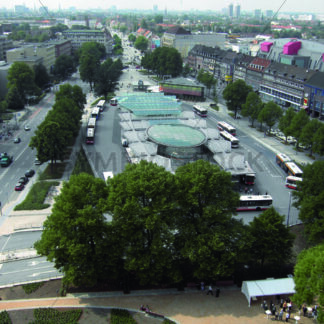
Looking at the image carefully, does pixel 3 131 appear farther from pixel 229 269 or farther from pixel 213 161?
pixel 229 269

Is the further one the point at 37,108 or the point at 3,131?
the point at 37,108

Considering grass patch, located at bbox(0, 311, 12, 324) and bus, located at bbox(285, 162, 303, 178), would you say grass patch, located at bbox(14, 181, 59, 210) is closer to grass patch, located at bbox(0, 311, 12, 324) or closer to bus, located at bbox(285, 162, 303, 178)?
grass patch, located at bbox(0, 311, 12, 324)

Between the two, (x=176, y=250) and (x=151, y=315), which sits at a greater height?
(x=176, y=250)

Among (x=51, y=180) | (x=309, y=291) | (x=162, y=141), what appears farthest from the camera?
(x=162, y=141)

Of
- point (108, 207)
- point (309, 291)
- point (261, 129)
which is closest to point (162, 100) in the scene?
point (261, 129)

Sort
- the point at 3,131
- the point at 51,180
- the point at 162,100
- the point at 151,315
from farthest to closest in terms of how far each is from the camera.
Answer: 1. the point at 162,100
2. the point at 3,131
3. the point at 51,180
4. the point at 151,315

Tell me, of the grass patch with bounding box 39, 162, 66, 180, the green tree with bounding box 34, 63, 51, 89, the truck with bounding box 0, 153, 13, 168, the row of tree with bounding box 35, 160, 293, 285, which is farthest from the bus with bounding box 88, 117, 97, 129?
the row of tree with bounding box 35, 160, 293, 285

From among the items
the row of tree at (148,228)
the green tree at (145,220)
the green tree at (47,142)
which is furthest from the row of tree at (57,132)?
the green tree at (145,220)
